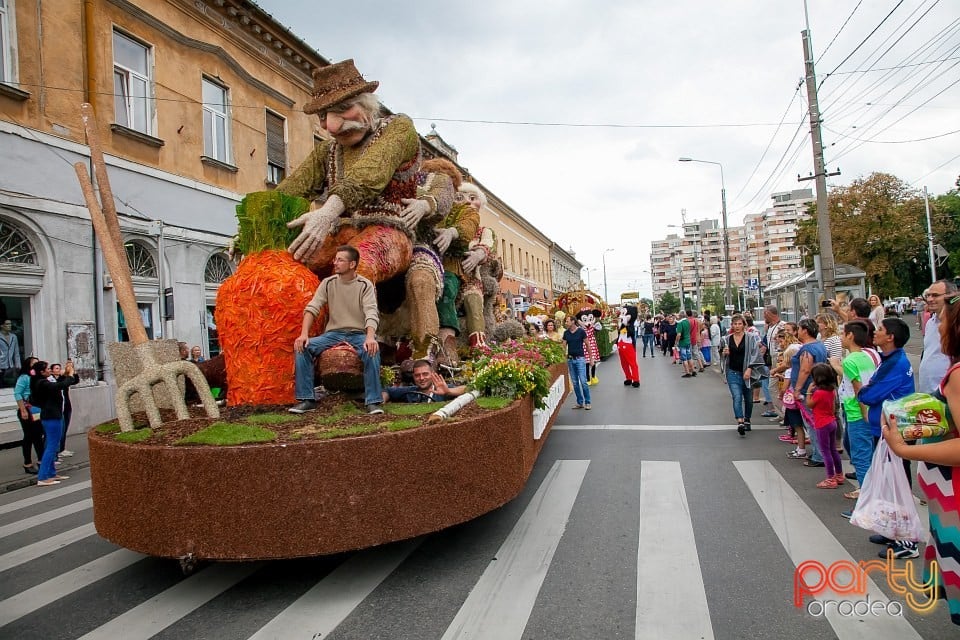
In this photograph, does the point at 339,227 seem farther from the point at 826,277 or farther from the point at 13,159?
the point at 826,277

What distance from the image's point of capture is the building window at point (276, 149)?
52.4 feet

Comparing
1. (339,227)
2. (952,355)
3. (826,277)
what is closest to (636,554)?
(952,355)

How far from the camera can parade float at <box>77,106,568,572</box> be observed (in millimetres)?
2957

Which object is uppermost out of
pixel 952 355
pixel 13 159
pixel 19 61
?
pixel 19 61

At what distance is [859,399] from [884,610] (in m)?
1.55

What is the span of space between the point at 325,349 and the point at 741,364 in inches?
242

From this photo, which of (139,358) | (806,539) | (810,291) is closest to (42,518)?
(139,358)

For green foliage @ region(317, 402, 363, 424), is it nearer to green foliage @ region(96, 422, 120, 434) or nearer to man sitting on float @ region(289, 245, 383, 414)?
man sitting on float @ region(289, 245, 383, 414)

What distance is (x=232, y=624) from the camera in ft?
9.89

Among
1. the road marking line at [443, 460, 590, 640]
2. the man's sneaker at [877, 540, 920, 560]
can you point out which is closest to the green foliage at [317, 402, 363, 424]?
the road marking line at [443, 460, 590, 640]

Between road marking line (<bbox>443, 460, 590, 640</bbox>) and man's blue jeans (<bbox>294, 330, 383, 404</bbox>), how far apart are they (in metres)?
1.25

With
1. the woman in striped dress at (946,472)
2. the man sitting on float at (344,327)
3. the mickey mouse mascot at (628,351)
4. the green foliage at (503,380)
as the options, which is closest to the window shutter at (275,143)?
the mickey mouse mascot at (628,351)

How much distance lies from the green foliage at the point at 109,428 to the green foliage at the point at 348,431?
1478 mm

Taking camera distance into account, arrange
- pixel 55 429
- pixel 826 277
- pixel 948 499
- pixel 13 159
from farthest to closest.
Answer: pixel 826 277
pixel 13 159
pixel 55 429
pixel 948 499
